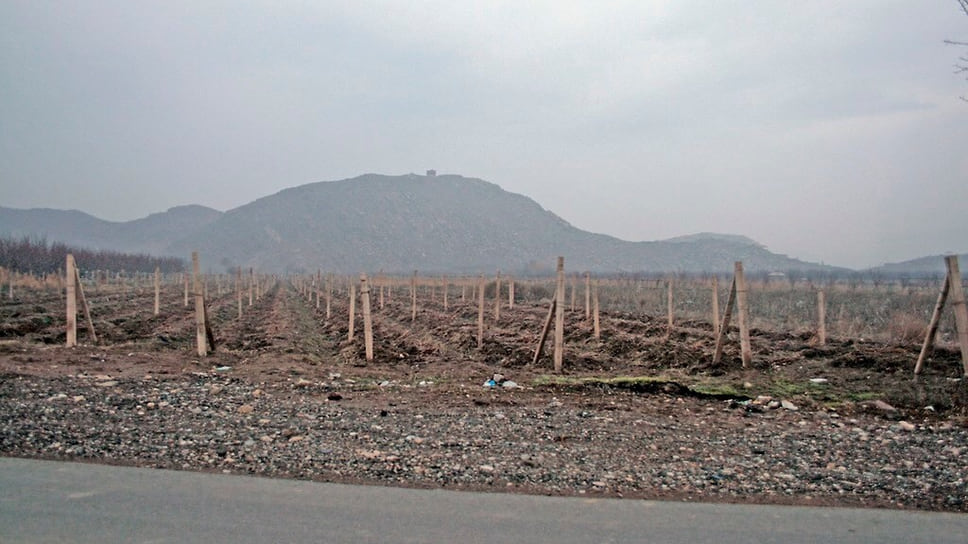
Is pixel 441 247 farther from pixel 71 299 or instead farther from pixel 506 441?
pixel 506 441

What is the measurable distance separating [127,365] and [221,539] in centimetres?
835

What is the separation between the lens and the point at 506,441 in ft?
21.8

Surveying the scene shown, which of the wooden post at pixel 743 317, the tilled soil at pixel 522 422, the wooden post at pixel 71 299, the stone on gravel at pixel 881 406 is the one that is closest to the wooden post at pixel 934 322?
the tilled soil at pixel 522 422

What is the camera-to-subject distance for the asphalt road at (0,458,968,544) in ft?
13.7

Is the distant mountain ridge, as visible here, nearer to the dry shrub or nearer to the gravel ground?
the dry shrub

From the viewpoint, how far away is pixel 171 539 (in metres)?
4.08

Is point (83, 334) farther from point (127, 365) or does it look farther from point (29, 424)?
point (29, 424)

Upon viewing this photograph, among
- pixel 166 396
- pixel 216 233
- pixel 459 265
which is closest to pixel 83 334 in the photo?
pixel 166 396

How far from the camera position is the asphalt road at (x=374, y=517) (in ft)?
13.7

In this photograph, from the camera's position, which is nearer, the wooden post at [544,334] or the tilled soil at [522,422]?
the tilled soil at [522,422]

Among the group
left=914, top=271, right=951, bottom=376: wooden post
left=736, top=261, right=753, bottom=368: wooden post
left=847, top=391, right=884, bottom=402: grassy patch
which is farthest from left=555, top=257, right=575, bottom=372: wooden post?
left=914, top=271, right=951, bottom=376: wooden post

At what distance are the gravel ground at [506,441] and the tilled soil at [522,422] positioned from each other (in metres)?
0.02

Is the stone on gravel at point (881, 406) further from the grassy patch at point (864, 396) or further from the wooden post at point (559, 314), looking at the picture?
the wooden post at point (559, 314)

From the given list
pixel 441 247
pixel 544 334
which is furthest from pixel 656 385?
pixel 441 247
